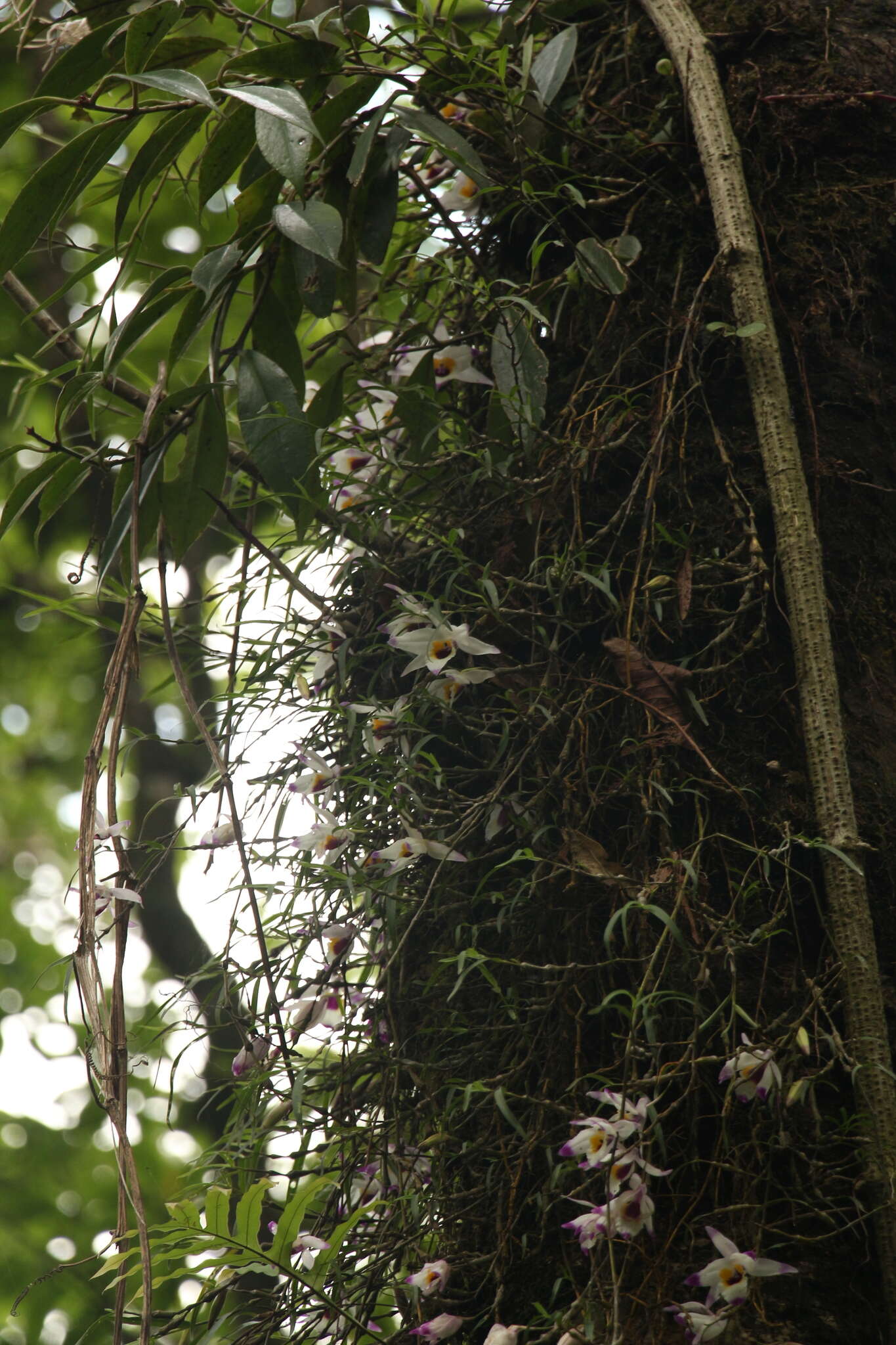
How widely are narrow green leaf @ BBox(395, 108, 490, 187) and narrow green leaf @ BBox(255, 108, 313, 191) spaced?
0.15m

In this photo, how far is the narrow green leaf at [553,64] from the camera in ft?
3.82

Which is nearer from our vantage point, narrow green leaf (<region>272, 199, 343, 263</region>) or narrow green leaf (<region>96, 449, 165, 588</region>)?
narrow green leaf (<region>272, 199, 343, 263</region>)

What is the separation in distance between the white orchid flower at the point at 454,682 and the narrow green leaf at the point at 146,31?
64cm

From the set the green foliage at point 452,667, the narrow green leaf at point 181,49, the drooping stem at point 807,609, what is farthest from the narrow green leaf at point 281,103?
the drooping stem at point 807,609

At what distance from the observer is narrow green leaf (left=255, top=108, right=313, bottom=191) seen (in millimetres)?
930

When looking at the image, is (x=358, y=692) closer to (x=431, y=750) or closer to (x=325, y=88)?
(x=431, y=750)

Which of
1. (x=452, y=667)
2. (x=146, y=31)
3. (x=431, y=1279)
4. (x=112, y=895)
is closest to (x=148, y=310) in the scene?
(x=146, y=31)

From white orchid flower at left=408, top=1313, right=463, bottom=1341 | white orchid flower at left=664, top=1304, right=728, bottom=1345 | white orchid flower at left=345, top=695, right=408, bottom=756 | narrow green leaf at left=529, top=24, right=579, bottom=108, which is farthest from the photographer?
narrow green leaf at left=529, top=24, right=579, bottom=108

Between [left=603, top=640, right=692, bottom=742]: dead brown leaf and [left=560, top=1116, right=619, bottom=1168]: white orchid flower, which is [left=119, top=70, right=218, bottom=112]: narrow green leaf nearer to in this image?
[left=603, top=640, right=692, bottom=742]: dead brown leaf

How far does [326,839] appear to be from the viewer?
3.54 ft

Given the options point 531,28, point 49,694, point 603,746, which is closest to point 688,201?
point 531,28

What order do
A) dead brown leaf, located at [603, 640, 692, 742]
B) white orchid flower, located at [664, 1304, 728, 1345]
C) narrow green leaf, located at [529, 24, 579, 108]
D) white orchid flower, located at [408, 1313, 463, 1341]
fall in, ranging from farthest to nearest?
narrow green leaf, located at [529, 24, 579, 108] < dead brown leaf, located at [603, 640, 692, 742] < white orchid flower, located at [408, 1313, 463, 1341] < white orchid flower, located at [664, 1304, 728, 1345]

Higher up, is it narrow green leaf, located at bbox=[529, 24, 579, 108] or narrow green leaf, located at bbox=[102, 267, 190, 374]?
narrow green leaf, located at bbox=[529, 24, 579, 108]

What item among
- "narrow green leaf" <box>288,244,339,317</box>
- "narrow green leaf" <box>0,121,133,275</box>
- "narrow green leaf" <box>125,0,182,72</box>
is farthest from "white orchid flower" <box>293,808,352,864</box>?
"narrow green leaf" <box>125,0,182,72</box>
